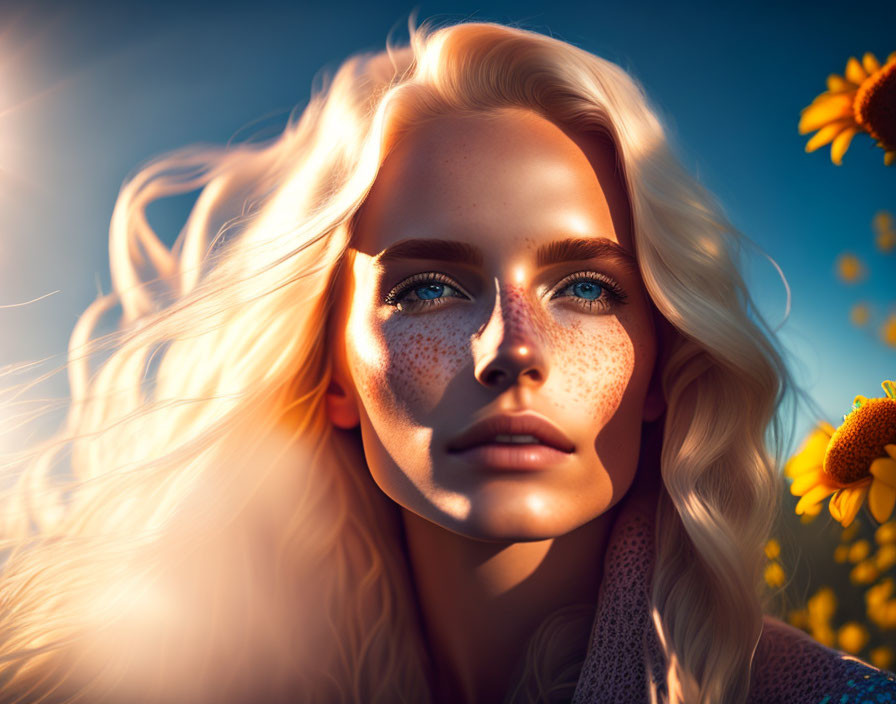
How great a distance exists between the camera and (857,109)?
36.5 inches

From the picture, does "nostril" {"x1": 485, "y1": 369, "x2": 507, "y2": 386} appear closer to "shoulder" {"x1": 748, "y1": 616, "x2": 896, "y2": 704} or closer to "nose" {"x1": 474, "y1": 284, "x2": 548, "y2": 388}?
"nose" {"x1": 474, "y1": 284, "x2": 548, "y2": 388}

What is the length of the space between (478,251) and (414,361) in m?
0.22

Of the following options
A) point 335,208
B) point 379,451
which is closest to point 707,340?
point 379,451

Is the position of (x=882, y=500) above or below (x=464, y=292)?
below

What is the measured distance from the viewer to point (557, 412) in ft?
3.86

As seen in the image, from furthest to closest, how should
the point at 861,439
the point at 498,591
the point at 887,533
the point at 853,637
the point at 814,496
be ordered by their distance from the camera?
the point at 853,637
the point at 887,533
the point at 498,591
the point at 814,496
the point at 861,439

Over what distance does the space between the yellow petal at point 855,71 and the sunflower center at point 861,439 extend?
0.45 m

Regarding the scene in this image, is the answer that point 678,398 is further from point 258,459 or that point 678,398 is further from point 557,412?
point 258,459

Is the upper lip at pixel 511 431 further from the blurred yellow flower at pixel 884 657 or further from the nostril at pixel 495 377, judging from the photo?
the blurred yellow flower at pixel 884 657

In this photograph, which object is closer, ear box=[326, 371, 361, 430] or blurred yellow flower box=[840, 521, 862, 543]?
ear box=[326, 371, 361, 430]

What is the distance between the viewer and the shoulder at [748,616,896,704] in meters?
1.12

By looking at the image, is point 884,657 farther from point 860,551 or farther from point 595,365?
point 595,365

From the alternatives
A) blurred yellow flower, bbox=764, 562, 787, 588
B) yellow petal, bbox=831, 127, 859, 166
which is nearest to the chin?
yellow petal, bbox=831, 127, 859, 166

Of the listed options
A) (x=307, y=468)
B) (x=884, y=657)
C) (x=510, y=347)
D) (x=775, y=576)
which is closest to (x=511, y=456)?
(x=510, y=347)
